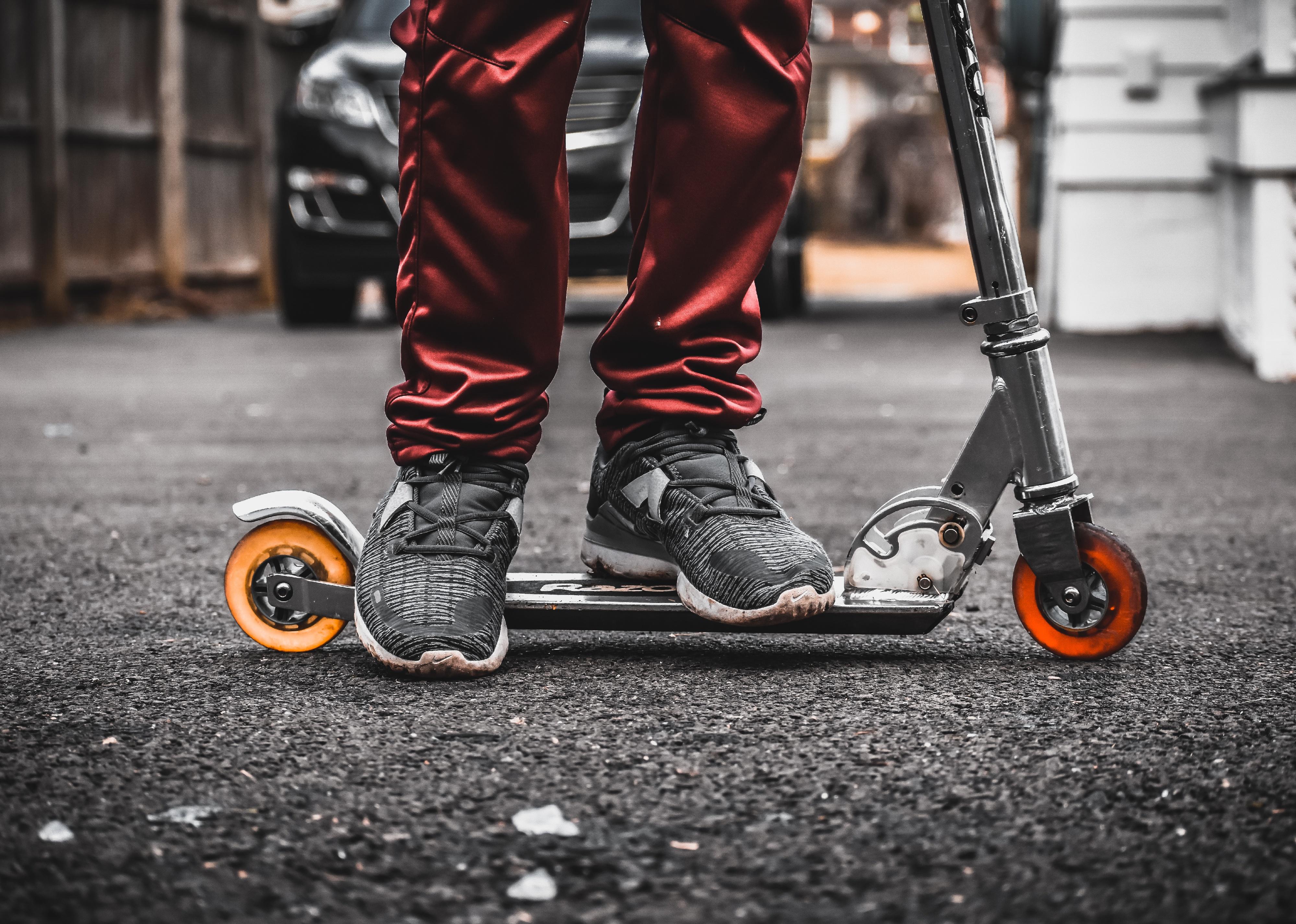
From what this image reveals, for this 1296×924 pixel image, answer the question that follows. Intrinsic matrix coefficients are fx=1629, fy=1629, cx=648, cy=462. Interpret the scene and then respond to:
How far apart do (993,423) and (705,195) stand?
43 centimetres

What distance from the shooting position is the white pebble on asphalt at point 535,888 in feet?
3.88

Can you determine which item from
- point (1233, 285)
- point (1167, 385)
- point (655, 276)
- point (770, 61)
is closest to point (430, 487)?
point (655, 276)

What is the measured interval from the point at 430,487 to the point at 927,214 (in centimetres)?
2918

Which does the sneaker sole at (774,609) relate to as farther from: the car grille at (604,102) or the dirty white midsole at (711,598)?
the car grille at (604,102)

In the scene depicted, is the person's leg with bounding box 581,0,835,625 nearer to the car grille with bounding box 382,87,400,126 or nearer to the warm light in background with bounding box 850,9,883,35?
the car grille with bounding box 382,87,400,126

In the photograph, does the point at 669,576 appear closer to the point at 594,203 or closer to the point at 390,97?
the point at 594,203

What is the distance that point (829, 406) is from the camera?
16.1 ft

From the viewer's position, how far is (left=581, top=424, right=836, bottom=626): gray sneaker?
5.85 ft

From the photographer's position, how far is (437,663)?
174 cm

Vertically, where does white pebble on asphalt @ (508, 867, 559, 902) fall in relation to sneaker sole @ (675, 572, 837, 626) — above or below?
below

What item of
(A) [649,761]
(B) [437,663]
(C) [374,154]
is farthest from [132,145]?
(A) [649,761]

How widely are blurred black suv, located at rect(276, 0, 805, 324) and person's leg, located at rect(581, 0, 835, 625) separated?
205 inches

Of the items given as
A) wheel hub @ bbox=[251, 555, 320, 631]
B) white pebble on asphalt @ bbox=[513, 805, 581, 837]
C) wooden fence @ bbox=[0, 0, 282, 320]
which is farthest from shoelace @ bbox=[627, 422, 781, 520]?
wooden fence @ bbox=[0, 0, 282, 320]

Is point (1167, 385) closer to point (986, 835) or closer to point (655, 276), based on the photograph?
point (655, 276)
